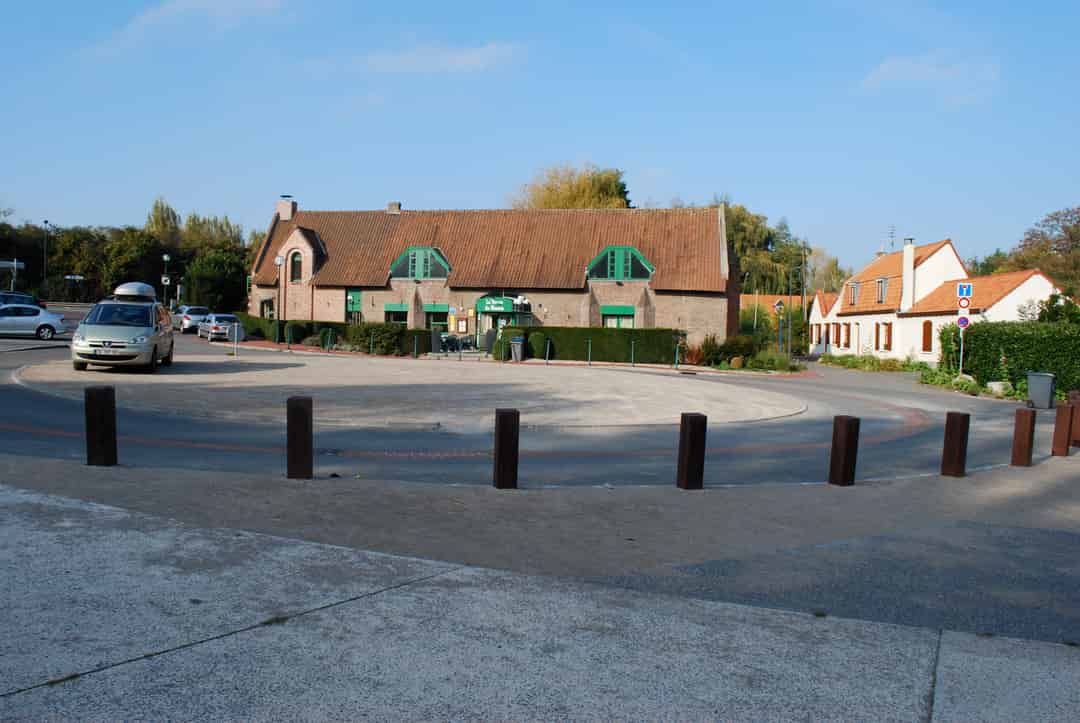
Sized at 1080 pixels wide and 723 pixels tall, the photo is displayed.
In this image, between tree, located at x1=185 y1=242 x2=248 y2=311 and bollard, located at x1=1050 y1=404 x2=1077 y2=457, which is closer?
bollard, located at x1=1050 y1=404 x2=1077 y2=457

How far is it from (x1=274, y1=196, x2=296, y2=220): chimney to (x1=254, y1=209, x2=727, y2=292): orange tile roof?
1.61 m

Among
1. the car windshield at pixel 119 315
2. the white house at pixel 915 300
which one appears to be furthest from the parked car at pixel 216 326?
the white house at pixel 915 300

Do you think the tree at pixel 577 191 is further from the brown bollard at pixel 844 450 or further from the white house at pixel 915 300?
the brown bollard at pixel 844 450

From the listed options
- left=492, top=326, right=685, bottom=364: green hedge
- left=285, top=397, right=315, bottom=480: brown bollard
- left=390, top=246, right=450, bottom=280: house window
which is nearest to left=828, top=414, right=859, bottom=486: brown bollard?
left=285, top=397, right=315, bottom=480: brown bollard

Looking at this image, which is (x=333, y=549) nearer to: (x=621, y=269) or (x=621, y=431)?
(x=621, y=431)

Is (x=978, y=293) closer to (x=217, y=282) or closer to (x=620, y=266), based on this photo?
(x=620, y=266)

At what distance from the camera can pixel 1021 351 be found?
28469 mm

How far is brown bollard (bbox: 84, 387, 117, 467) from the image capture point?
30.4 feet

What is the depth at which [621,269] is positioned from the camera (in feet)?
159

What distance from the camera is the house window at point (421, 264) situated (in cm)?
5084

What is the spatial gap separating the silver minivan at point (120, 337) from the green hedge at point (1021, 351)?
25.2 metres

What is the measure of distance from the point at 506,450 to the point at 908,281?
148ft

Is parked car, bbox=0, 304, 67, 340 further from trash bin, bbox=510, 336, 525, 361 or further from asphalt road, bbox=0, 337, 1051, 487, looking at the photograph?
asphalt road, bbox=0, 337, 1051, 487

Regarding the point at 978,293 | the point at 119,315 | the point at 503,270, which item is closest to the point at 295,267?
the point at 503,270
